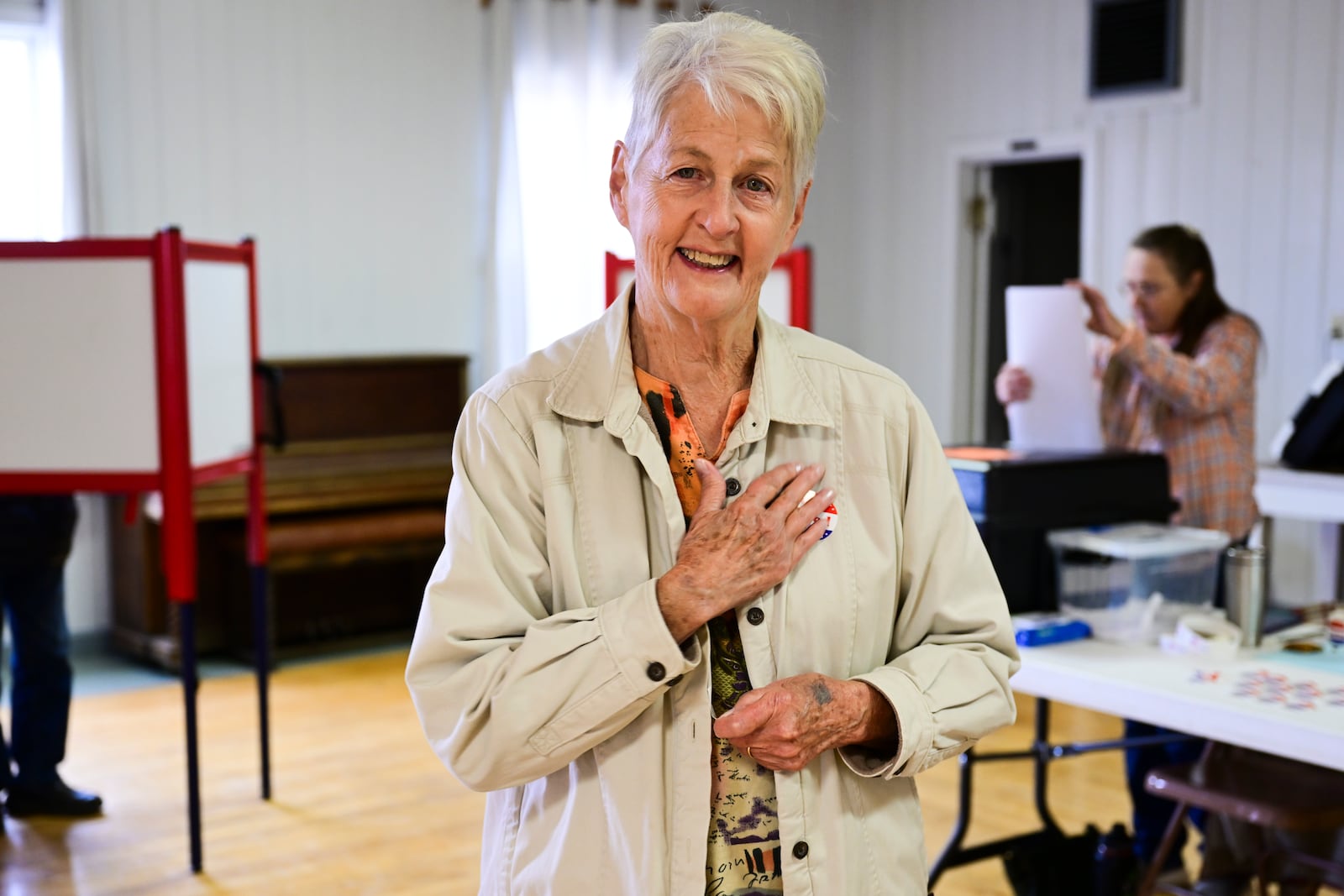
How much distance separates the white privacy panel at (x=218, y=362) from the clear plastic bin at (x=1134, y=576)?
2.09 m

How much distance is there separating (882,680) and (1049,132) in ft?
17.8

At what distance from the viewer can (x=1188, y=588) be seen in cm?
266

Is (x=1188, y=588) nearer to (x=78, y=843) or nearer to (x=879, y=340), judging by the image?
(x=78, y=843)

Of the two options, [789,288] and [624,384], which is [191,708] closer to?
[789,288]

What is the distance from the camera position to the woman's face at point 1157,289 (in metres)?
3.46

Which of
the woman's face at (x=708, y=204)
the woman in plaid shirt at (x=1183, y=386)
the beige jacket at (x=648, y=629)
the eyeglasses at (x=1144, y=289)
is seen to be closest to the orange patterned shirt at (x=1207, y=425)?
the woman in plaid shirt at (x=1183, y=386)

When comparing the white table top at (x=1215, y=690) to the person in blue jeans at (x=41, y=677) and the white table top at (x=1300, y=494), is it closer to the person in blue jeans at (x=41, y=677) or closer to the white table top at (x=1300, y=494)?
the white table top at (x=1300, y=494)

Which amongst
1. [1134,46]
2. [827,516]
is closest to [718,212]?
[827,516]

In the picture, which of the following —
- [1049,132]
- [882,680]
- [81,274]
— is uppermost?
[1049,132]

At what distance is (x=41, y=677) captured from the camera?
3.73 meters

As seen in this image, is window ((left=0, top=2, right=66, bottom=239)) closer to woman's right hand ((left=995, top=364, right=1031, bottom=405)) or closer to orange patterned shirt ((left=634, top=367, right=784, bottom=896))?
woman's right hand ((left=995, top=364, right=1031, bottom=405))

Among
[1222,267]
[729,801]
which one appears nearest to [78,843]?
[729,801]

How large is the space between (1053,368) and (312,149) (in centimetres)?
401

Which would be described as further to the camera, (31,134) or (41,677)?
(31,134)
